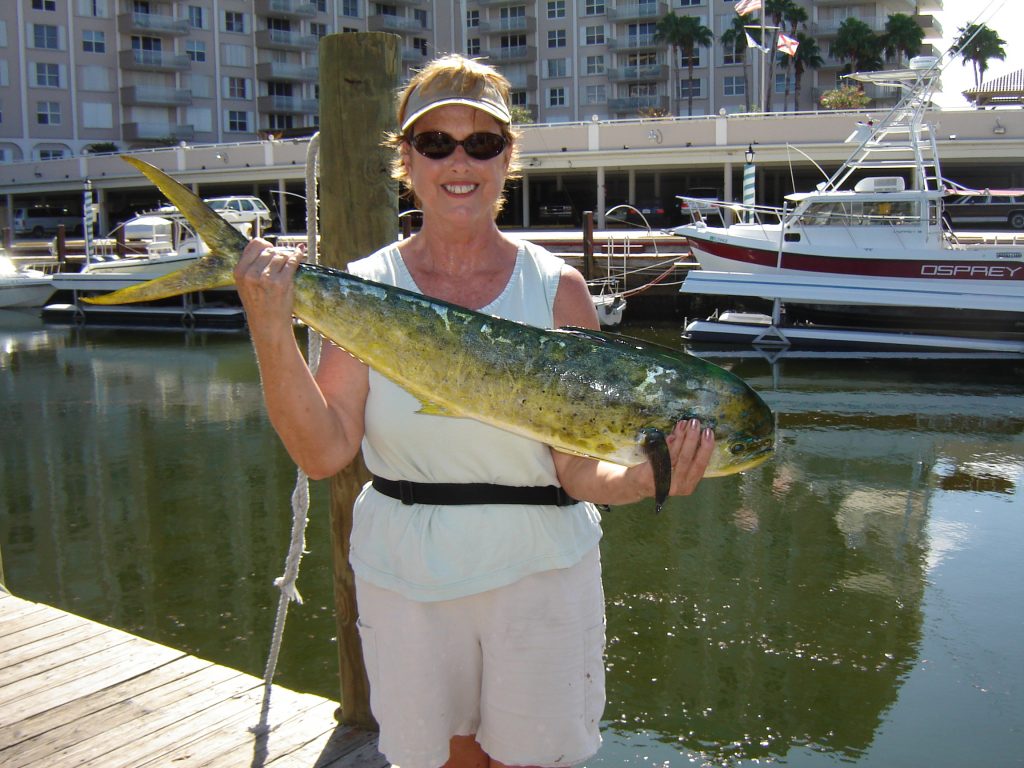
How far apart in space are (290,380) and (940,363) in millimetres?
16884

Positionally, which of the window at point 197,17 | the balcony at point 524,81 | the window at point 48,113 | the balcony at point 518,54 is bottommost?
the window at point 48,113

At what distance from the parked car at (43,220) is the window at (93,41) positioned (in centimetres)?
1135

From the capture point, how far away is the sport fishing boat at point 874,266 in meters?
17.8

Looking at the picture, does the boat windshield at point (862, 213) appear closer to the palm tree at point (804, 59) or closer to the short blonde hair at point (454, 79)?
the short blonde hair at point (454, 79)

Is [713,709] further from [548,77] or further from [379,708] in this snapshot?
[548,77]

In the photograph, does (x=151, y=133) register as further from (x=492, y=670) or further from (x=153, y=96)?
(x=492, y=670)

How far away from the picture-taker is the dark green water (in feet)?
16.3

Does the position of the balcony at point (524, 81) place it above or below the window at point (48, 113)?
above

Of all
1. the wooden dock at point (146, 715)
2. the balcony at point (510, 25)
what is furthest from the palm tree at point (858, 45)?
the wooden dock at point (146, 715)

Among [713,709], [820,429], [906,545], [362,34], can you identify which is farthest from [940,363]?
[362,34]

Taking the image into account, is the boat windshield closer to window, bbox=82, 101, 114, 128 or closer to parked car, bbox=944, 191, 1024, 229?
parked car, bbox=944, 191, 1024, 229

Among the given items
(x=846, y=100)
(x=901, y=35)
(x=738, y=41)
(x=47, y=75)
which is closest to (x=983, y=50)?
(x=901, y=35)

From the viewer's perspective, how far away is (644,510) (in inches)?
329

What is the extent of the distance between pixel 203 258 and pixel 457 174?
24.0 inches
